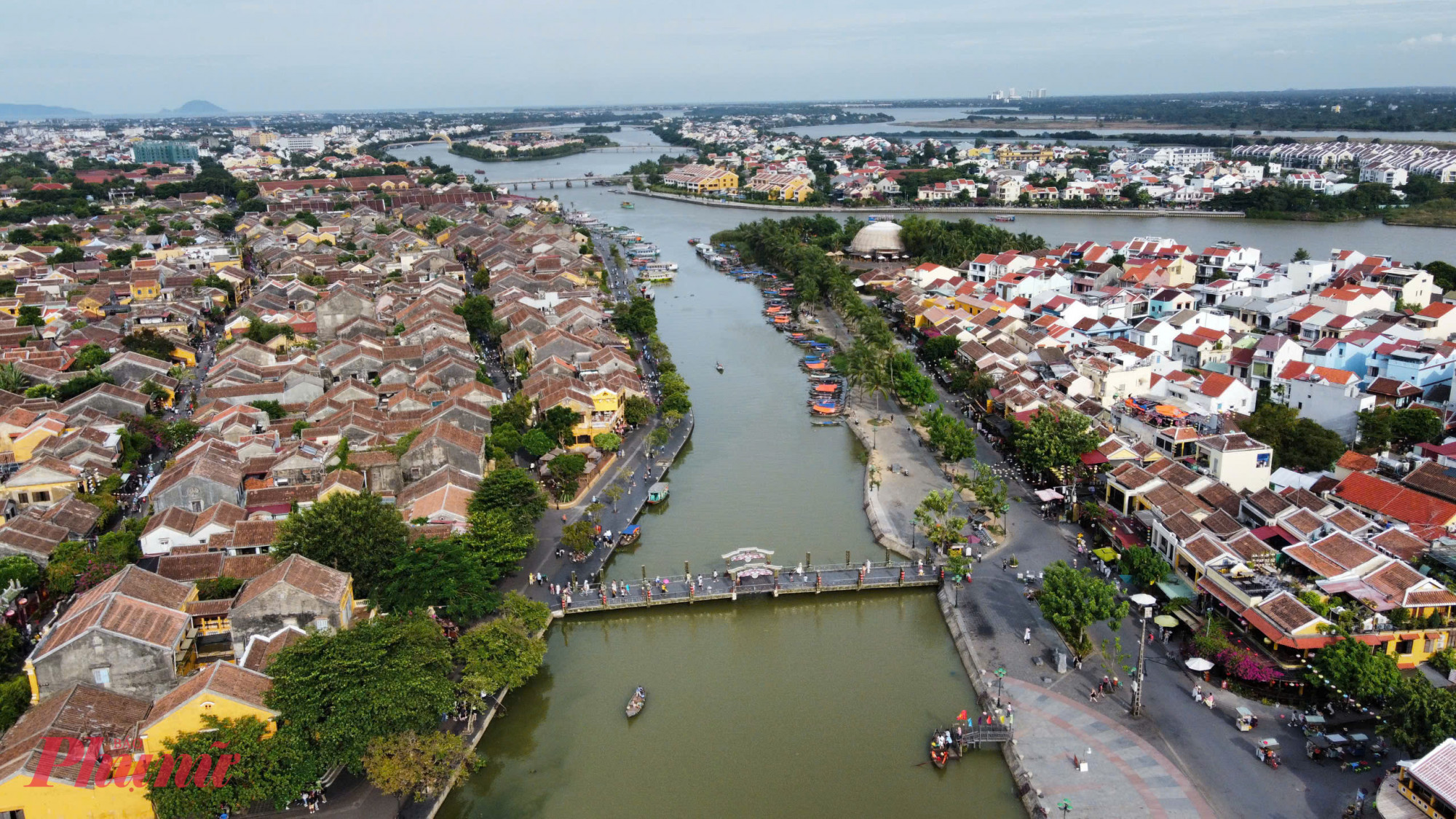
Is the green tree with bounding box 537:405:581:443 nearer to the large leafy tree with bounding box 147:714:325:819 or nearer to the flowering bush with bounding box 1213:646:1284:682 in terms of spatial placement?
the large leafy tree with bounding box 147:714:325:819

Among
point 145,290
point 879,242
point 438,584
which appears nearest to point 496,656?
point 438,584

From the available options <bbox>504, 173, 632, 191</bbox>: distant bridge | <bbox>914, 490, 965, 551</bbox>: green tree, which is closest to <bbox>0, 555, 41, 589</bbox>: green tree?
<bbox>914, 490, 965, 551</bbox>: green tree

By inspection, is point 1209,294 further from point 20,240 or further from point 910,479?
point 20,240

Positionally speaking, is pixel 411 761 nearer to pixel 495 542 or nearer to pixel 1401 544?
pixel 495 542

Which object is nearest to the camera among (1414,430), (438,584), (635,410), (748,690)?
(748,690)

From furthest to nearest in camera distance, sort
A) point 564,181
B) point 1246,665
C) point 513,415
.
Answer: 1. point 564,181
2. point 513,415
3. point 1246,665

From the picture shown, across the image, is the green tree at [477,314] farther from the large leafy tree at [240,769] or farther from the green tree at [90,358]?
the large leafy tree at [240,769]
